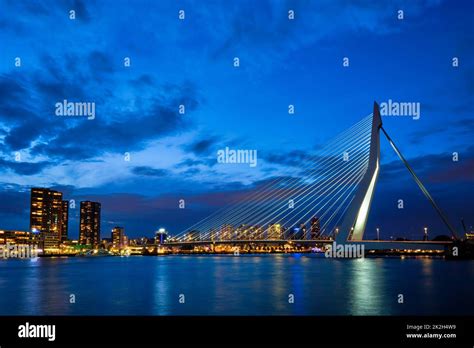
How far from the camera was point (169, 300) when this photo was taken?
24.1 m

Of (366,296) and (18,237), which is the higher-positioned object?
(18,237)

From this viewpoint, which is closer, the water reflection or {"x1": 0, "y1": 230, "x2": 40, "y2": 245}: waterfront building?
the water reflection

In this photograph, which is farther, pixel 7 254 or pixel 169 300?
pixel 7 254

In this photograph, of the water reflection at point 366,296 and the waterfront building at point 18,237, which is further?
the waterfront building at point 18,237

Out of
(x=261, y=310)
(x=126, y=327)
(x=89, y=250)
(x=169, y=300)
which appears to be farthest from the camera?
(x=89, y=250)

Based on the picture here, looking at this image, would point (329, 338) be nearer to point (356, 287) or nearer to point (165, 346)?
point (165, 346)

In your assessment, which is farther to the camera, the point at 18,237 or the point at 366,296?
the point at 18,237

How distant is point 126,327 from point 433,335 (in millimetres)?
7687

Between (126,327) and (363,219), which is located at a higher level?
(363,219)

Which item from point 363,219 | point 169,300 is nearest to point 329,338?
point 169,300

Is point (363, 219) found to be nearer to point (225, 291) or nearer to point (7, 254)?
point (225, 291)

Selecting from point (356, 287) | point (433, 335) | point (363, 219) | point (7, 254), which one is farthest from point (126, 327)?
point (7, 254)

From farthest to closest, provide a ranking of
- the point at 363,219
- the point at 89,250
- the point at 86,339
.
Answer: the point at 89,250 → the point at 363,219 → the point at 86,339

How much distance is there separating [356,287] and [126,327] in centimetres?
1969
